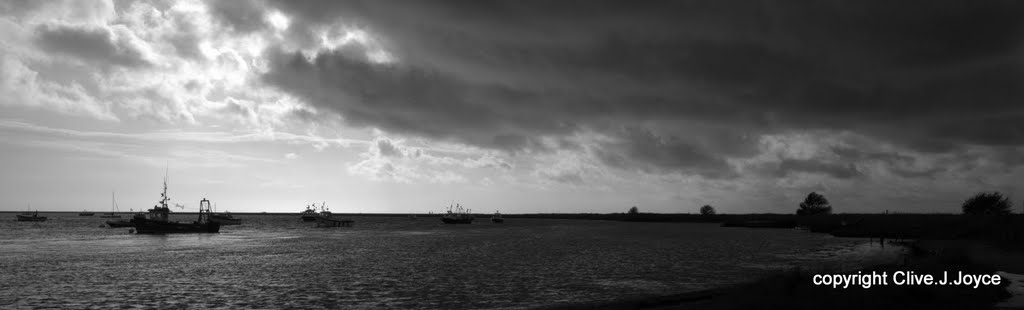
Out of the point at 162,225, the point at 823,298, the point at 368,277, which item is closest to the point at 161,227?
the point at 162,225

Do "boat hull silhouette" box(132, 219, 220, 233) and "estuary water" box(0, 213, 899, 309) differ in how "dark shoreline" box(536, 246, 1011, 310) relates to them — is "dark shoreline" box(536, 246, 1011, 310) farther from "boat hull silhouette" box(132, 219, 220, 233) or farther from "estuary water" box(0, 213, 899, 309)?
"boat hull silhouette" box(132, 219, 220, 233)

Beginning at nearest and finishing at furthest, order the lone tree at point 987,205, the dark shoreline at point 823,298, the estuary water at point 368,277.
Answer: the dark shoreline at point 823,298 → the estuary water at point 368,277 → the lone tree at point 987,205

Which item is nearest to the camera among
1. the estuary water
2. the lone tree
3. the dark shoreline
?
the dark shoreline

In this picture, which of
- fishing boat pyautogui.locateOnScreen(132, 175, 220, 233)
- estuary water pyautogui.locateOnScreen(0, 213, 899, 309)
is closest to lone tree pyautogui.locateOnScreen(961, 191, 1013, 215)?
estuary water pyautogui.locateOnScreen(0, 213, 899, 309)

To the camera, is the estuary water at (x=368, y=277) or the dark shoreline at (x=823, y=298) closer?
the dark shoreline at (x=823, y=298)

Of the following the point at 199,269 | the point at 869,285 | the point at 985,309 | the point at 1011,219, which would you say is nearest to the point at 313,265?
the point at 199,269

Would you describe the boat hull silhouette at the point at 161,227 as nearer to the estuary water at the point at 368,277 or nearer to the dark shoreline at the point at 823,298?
the estuary water at the point at 368,277

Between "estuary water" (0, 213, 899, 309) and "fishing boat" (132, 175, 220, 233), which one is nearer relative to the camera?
"estuary water" (0, 213, 899, 309)

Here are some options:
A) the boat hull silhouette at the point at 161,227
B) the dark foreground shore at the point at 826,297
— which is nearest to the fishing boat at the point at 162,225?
the boat hull silhouette at the point at 161,227

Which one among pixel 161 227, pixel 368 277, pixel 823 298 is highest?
pixel 823 298

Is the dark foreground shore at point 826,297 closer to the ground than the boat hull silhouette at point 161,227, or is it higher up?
higher up

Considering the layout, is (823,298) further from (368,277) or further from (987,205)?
(987,205)

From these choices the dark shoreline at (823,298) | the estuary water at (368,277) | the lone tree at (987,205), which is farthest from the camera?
the lone tree at (987,205)

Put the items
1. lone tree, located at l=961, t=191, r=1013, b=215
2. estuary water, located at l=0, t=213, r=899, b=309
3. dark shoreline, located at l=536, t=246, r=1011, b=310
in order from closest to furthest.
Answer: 1. dark shoreline, located at l=536, t=246, r=1011, b=310
2. estuary water, located at l=0, t=213, r=899, b=309
3. lone tree, located at l=961, t=191, r=1013, b=215
